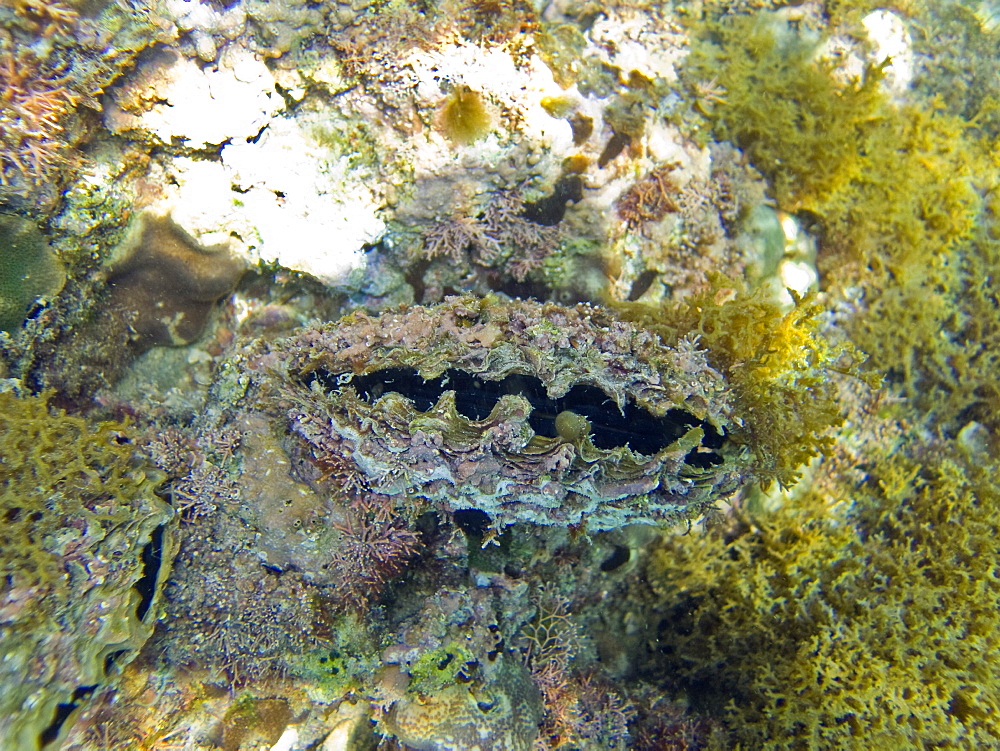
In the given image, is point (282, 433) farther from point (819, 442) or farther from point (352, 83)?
point (819, 442)

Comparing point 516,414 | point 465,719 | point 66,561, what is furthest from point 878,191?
point 66,561

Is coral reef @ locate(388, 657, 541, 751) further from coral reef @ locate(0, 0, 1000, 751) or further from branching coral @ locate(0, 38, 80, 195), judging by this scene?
branching coral @ locate(0, 38, 80, 195)

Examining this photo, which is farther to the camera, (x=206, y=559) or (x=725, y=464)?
(x=206, y=559)

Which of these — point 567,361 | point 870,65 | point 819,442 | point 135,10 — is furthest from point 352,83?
point 870,65

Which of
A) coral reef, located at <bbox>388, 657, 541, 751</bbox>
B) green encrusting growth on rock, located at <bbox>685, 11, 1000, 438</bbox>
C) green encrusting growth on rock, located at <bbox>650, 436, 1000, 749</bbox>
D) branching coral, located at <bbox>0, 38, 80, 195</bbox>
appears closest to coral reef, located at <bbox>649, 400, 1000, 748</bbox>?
green encrusting growth on rock, located at <bbox>650, 436, 1000, 749</bbox>

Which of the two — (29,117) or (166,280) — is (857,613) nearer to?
(166,280)

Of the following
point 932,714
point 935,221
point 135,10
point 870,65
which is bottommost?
point 932,714
